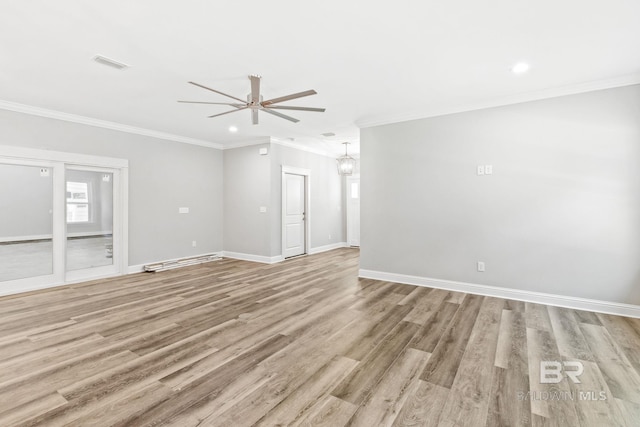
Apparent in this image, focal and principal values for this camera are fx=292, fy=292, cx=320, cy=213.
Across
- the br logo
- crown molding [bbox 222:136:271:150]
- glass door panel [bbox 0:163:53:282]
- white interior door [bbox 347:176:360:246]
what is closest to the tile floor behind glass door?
glass door panel [bbox 0:163:53:282]

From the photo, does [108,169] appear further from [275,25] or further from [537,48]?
[537,48]

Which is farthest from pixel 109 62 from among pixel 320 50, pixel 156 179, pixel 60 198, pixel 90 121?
pixel 156 179

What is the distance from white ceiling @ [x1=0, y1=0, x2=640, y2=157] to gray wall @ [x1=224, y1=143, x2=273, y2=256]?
241 centimetres

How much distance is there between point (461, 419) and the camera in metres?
1.77

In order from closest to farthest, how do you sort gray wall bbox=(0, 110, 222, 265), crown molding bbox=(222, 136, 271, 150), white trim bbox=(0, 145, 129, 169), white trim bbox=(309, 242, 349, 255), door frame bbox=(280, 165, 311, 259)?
white trim bbox=(0, 145, 129, 169) < gray wall bbox=(0, 110, 222, 265) < crown molding bbox=(222, 136, 271, 150) < door frame bbox=(280, 165, 311, 259) < white trim bbox=(309, 242, 349, 255)

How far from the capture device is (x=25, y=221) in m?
4.52

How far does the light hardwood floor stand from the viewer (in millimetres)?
1825

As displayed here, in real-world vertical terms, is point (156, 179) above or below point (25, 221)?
above

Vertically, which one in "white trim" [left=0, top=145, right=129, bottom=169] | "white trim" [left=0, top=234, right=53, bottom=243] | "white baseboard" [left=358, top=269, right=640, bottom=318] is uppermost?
"white trim" [left=0, top=145, right=129, bottom=169]

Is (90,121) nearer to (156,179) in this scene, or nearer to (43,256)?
(156,179)

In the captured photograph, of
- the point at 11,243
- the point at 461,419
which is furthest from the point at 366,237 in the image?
the point at 11,243

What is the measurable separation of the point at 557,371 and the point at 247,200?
237 inches

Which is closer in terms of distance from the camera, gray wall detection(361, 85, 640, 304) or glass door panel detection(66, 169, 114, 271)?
gray wall detection(361, 85, 640, 304)

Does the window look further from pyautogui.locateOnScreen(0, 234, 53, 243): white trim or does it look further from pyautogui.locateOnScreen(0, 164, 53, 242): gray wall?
pyautogui.locateOnScreen(0, 234, 53, 243): white trim
